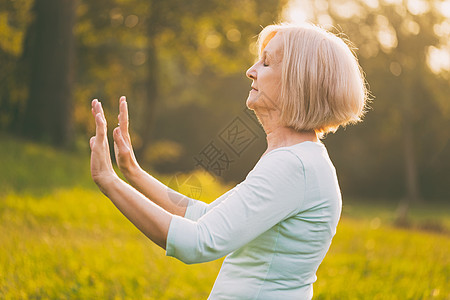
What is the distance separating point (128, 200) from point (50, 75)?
9.20 meters

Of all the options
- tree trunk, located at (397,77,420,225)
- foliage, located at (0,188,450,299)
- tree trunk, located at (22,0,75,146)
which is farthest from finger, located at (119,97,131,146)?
tree trunk, located at (397,77,420,225)

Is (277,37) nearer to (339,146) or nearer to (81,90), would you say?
(81,90)

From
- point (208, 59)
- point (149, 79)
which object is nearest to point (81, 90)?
point (149, 79)

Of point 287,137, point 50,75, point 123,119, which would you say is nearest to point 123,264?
point 123,119

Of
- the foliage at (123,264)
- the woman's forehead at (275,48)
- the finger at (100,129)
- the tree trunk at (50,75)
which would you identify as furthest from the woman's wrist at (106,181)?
the tree trunk at (50,75)

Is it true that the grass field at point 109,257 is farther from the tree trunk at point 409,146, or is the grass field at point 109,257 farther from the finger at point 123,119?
the tree trunk at point 409,146

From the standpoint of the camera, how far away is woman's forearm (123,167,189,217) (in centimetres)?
189

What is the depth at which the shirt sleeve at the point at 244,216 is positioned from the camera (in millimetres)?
1462

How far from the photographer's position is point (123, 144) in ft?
5.63

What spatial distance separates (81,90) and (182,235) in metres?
15.4

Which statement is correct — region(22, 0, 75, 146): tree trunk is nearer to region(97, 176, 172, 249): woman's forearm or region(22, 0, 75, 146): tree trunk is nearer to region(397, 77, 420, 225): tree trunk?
region(97, 176, 172, 249): woman's forearm

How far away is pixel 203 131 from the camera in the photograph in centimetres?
3098

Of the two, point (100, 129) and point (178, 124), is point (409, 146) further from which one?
point (100, 129)

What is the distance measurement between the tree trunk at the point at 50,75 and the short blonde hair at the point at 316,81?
8.86m
